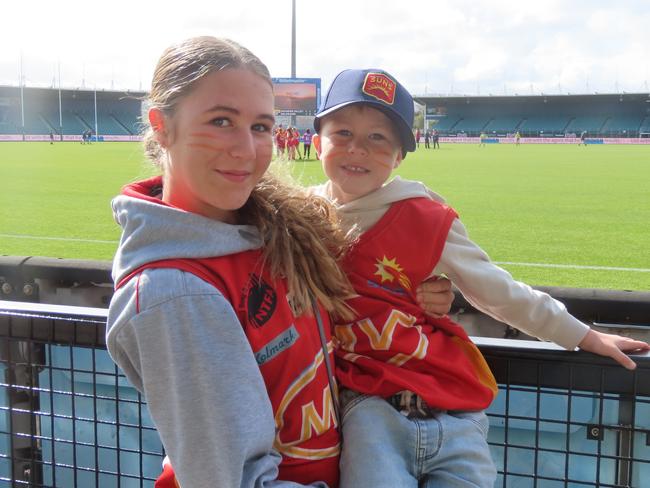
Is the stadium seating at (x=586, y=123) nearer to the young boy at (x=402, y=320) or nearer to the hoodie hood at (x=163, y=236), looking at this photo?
the young boy at (x=402, y=320)

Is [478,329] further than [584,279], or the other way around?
[584,279]

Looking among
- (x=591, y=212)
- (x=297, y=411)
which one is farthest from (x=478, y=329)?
(x=591, y=212)

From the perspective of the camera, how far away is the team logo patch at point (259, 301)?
1533 millimetres

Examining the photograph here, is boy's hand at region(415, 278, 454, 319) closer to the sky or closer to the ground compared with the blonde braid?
closer to the ground

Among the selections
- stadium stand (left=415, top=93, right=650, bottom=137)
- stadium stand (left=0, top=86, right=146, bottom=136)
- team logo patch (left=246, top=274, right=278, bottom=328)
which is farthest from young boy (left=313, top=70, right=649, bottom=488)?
stadium stand (left=415, top=93, right=650, bottom=137)

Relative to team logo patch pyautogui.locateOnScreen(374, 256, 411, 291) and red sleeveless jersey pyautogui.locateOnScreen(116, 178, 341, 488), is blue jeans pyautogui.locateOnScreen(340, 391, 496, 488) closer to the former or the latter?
red sleeveless jersey pyautogui.locateOnScreen(116, 178, 341, 488)

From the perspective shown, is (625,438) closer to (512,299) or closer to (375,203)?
(512,299)

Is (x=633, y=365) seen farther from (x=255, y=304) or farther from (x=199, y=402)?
(x=199, y=402)

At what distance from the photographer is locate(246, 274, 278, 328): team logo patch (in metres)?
1.53

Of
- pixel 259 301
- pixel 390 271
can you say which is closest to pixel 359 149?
pixel 390 271

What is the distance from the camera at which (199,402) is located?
1.40 metres

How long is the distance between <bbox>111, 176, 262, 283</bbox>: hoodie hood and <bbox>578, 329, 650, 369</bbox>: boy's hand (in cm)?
99

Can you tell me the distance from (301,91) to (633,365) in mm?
55189

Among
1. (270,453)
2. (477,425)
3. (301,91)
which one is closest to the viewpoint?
→ (270,453)
